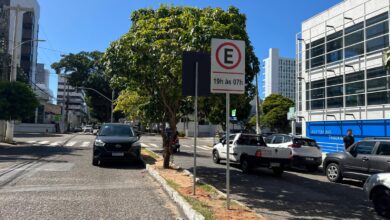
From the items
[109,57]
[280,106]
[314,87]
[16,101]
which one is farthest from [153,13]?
[280,106]

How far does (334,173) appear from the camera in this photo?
45.4ft

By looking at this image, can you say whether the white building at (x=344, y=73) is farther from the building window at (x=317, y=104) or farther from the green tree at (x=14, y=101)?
the green tree at (x=14, y=101)

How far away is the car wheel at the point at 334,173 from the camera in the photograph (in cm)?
1362

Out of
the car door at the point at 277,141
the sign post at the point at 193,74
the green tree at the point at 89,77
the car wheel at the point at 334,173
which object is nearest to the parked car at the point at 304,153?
the car door at the point at 277,141

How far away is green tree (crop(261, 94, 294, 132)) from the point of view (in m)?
59.0

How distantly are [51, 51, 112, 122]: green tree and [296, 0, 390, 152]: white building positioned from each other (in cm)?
4509

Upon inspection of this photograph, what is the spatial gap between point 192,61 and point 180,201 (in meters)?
3.15

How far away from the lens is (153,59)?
13016 mm

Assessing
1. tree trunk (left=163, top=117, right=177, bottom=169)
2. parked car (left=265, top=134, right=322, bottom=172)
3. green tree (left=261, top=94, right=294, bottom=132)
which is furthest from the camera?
green tree (left=261, top=94, right=294, bottom=132)

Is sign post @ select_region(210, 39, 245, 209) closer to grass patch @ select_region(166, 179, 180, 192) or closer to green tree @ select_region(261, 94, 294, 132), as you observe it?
grass patch @ select_region(166, 179, 180, 192)

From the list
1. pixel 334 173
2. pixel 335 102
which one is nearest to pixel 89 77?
pixel 335 102

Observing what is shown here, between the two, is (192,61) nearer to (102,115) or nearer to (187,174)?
(187,174)

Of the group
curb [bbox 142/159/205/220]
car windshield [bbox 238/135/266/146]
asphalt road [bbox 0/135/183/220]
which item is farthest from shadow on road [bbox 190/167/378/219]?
asphalt road [bbox 0/135/183/220]

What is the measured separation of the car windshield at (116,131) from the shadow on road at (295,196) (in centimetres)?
409
